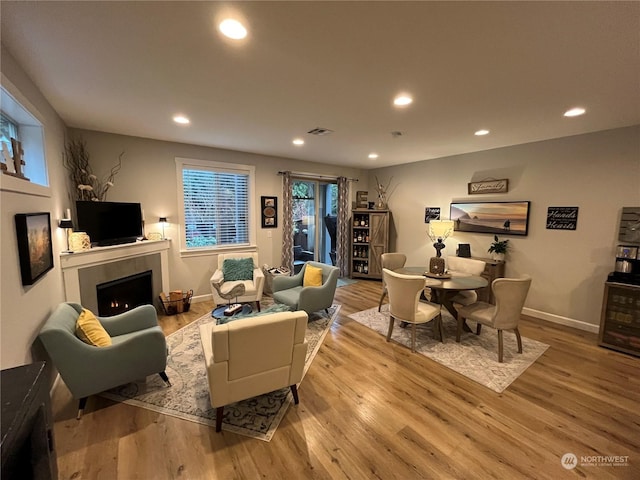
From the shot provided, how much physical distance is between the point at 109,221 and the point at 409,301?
3.92 metres

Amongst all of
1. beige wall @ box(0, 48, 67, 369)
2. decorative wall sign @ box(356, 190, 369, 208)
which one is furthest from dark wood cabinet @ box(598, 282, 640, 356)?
beige wall @ box(0, 48, 67, 369)

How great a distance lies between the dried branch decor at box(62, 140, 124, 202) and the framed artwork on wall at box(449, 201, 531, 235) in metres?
5.43

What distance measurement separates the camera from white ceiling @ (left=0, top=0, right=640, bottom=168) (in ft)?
4.74

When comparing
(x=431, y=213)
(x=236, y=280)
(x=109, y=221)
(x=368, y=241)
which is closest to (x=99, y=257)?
(x=109, y=221)

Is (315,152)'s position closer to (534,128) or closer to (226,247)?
(226,247)

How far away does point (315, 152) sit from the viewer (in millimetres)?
4859

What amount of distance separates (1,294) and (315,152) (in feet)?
13.8

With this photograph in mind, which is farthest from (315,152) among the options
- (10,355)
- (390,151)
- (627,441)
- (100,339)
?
(627,441)

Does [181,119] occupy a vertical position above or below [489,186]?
above

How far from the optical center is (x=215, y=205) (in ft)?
15.9

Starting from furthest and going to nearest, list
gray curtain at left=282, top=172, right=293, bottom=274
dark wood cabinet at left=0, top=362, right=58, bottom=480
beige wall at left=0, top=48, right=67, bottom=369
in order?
gray curtain at left=282, top=172, right=293, bottom=274, beige wall at left=0, top=48, right=67, bottom=369, dark wood cabinet at left=0, top=362, right=58, bottom=480

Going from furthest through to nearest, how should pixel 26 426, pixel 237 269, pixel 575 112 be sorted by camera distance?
pixel 237 269 → pixel 575 112 → pixel 26 426

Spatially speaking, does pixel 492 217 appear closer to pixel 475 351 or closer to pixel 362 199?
pixel 475 351

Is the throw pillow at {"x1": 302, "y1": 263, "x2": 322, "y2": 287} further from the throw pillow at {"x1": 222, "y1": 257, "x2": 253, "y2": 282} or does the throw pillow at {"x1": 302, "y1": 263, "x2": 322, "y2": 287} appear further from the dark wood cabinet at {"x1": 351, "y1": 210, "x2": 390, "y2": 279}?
the dark wood cabinet at {"x1": 351, "y1": 210, "x2": 390, "y2": 279}
